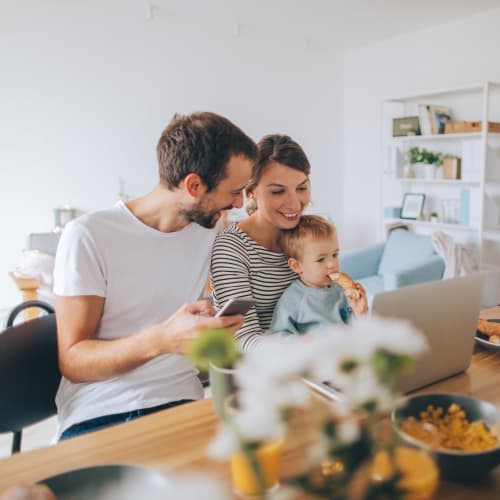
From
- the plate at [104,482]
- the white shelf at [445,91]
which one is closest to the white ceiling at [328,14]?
the white shelf at [445,91]

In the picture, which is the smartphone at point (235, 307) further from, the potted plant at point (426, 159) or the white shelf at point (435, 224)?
the potted plant at point (426, 159)

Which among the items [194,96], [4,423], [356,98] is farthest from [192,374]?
[356,98]

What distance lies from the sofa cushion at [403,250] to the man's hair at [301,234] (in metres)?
2.68

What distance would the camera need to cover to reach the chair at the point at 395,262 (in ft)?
12.8

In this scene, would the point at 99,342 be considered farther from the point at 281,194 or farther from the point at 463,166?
the point at 463,166

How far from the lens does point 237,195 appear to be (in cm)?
148

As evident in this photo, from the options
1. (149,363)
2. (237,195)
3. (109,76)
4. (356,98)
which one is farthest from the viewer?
(356,98)

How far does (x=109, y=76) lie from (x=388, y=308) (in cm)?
428

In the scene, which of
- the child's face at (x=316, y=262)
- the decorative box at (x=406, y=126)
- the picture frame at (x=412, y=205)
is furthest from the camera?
the picture frame at (x=412, y=205)

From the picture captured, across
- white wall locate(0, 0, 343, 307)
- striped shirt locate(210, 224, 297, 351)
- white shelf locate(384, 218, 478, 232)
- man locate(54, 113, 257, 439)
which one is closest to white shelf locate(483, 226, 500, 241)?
white shelf locate(384, 218, 478, 232)

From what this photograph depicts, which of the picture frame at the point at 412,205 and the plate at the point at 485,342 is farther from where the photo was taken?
the picture frame at the point at 412,205

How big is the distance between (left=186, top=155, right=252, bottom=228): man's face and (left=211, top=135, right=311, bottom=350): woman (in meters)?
0.09

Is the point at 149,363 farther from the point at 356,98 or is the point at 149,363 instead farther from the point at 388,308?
the point at 356,98

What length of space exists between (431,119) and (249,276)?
3.93 m
